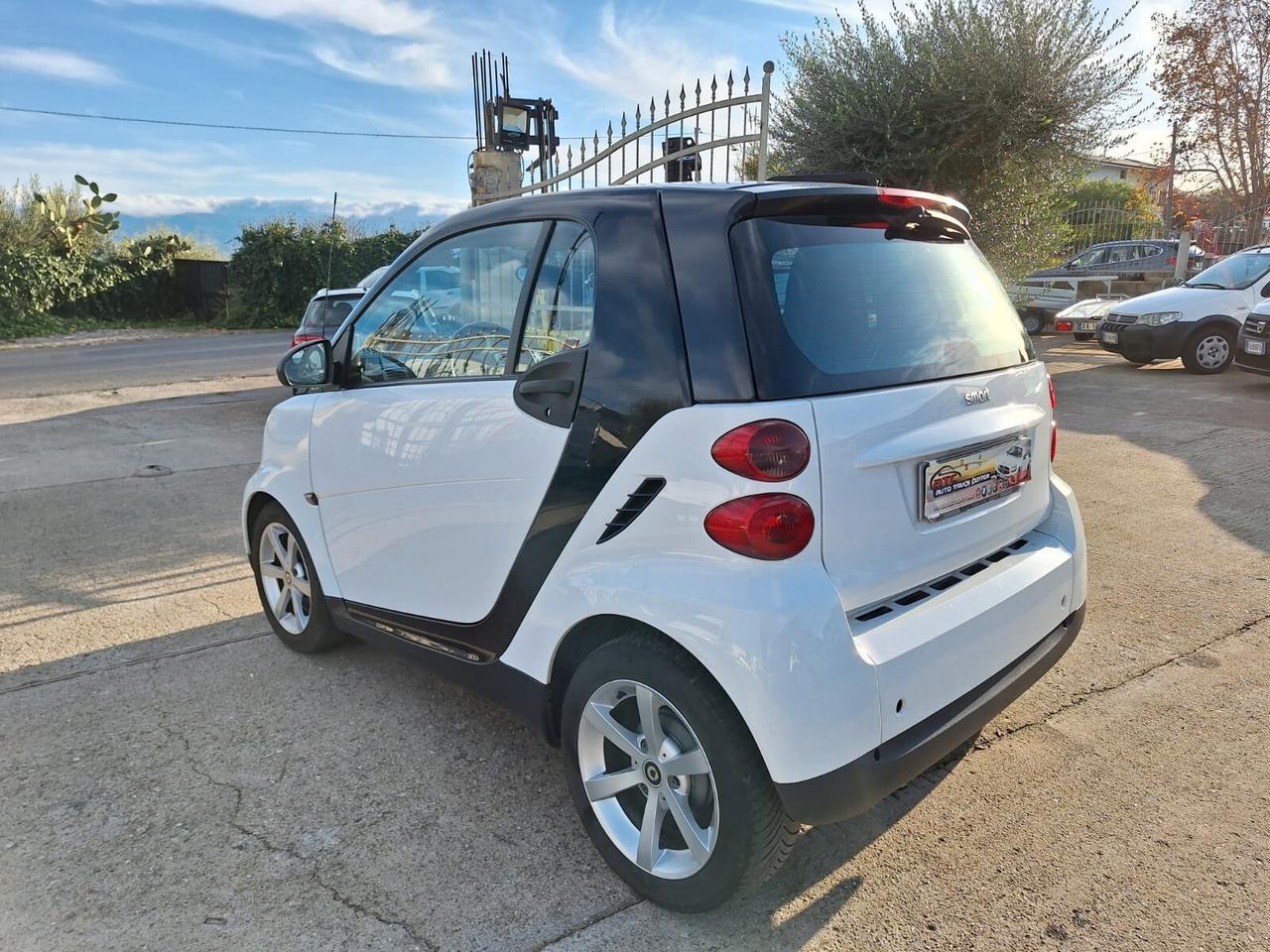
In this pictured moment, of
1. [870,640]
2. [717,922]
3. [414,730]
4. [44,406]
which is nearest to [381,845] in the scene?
[414,730]

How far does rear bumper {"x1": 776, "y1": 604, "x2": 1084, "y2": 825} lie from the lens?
208 cm

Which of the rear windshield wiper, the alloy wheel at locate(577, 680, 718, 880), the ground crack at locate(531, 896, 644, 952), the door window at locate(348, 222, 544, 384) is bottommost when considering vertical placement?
the ground crack at locate(531, 896, 644, 952)

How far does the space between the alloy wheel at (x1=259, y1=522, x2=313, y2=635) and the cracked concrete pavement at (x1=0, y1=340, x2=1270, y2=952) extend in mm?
206

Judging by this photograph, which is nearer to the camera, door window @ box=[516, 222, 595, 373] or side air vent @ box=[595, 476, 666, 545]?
side air vent @ box=[595, 476, 666, 545]

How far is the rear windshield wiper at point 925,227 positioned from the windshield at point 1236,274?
39.3ft

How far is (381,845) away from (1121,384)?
Result: 11395 millimetres

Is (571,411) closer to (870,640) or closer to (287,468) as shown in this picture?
(870,640)

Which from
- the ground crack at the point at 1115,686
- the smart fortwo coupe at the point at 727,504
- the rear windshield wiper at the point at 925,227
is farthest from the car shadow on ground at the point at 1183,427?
the smart fortwo coupe at the point at 727,504

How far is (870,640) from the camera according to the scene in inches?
84.3

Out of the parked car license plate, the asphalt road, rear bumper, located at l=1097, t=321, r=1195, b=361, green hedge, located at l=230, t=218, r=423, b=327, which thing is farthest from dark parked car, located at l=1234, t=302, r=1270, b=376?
green hedge, located at l=230, t=218, r=423, b=327

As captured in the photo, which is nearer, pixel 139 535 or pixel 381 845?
pixel 381 845

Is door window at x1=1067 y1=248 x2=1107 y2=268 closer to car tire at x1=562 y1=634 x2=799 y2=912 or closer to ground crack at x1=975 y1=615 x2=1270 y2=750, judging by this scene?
ground crack at x1=975 y1=615 x2=1270 y2=750

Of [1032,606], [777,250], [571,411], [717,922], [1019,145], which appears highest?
[1019,145]

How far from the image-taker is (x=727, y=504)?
213 centimetres
